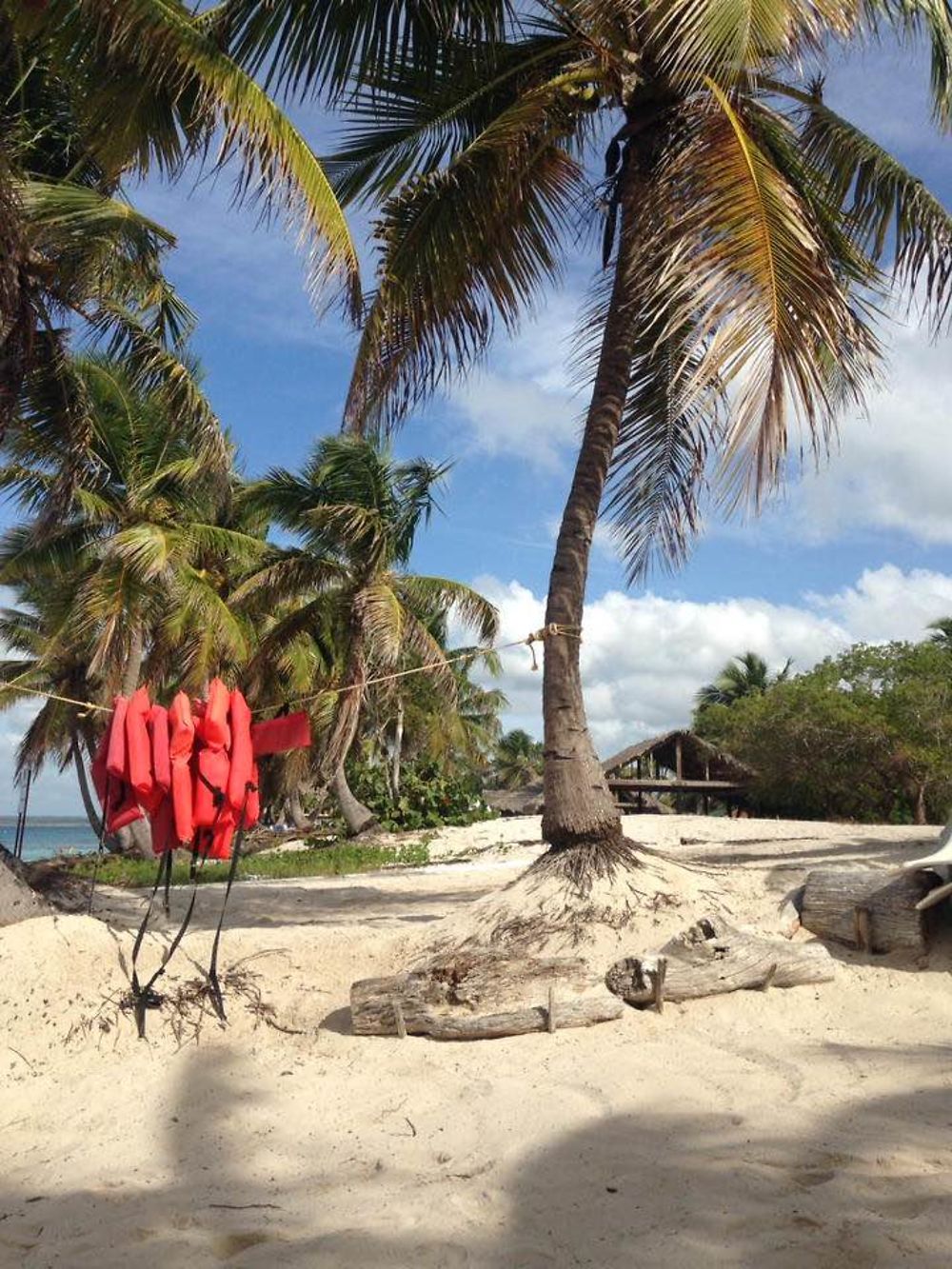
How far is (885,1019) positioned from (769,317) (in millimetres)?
3726

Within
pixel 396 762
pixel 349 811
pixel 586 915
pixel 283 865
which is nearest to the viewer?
pixel 586 915

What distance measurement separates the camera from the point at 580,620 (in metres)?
6.74

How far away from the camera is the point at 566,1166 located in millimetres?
3615

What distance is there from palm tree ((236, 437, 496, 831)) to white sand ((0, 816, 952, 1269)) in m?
13.2

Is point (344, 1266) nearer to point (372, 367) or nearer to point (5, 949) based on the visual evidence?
point (5, 949)

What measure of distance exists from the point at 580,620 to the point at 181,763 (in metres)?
2.73

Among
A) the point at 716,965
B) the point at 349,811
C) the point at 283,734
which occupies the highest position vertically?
the point at 283,734

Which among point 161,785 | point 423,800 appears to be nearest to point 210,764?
point 161,785

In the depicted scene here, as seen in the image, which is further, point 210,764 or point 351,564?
point 351,564

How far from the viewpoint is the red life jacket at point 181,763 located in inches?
206

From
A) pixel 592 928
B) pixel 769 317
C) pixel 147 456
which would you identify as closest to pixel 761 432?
pixel 769 317

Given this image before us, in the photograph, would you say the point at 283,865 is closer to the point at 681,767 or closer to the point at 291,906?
the point at 291,906

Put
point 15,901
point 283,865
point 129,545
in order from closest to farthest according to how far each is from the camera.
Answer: point 15,901, point 283,865, point 129,545

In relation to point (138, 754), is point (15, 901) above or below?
below
